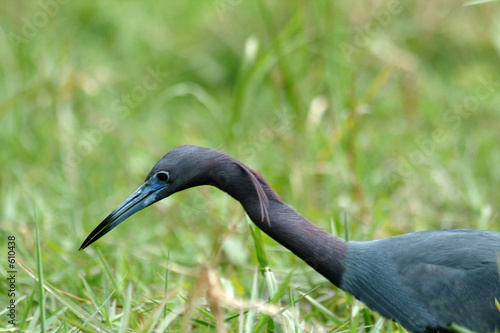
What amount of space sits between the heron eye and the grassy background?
40 centimetres

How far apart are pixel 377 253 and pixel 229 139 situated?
5.94 ft

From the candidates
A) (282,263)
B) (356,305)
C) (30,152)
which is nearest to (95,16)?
(30,152)

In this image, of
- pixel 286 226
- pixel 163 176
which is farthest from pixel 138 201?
pixel 286 226

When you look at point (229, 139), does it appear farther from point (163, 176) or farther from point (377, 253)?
point (377, 253)

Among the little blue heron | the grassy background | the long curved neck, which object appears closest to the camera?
the little blue heron

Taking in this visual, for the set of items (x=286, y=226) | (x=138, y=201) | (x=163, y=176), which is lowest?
(x=286, y=226)

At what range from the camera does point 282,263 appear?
154 inches

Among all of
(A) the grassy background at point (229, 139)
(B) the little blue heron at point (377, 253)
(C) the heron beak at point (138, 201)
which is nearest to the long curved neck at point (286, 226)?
(B) the little blue heron at point (377, 253)

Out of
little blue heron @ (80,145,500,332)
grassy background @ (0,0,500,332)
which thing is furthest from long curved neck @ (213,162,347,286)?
grassy background @ (0,0,500,332)

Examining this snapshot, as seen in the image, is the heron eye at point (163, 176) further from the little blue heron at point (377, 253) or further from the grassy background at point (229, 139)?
the grassy background at point (229, 139)

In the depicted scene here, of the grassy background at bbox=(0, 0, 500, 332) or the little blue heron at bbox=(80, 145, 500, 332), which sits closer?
the little blue heron at bbox=(80, 145, 500, 332)

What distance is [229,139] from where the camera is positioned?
15.1 ft

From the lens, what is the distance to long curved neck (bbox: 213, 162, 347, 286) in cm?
295

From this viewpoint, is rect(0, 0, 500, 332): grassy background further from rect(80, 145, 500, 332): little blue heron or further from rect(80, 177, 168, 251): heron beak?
rect(80, 177, 168, 251): heron beak
